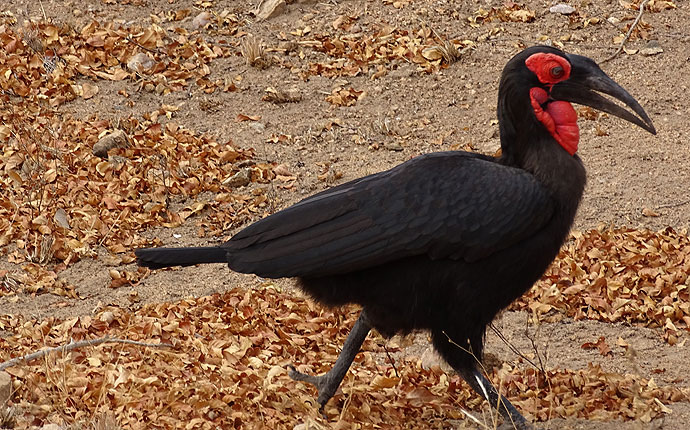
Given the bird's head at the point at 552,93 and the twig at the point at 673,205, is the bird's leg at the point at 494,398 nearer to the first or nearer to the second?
the bird's head at the point at 552,93

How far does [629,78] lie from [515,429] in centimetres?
486

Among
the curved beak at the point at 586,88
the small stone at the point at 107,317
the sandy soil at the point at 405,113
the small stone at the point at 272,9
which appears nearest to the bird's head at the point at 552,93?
the curved beak at the point at 586,88

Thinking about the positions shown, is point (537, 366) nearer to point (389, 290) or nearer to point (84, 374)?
point (389, 290)

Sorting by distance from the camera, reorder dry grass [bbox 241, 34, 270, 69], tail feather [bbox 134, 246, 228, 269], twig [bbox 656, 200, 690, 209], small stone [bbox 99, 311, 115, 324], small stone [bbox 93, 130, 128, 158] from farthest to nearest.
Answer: dry grass [bbox 241, 34, 270, 69] < small stone [bbox 93, 130, 128, 158] < twig [bbox 656, 200, 690, 209] < small stone [bbox 99, 311, 115, 324] < tail feather [bbox 134, 246, 228, 269]

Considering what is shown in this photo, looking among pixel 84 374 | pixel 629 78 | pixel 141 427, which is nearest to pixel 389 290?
pixel 141 427

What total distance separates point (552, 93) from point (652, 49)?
4.68m

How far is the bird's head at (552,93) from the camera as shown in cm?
393

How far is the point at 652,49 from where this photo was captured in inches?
323

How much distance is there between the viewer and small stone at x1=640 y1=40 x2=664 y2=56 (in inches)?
322

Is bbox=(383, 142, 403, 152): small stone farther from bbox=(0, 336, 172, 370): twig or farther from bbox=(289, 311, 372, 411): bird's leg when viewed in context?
bbox=(289, 311, 372, 411): bird's leg

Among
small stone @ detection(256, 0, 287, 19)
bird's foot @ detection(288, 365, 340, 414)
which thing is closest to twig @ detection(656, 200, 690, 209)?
bird's foot @ detection(288, 365, 340, 414)

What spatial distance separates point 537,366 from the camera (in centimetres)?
468

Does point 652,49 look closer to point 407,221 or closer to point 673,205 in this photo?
point 673,205

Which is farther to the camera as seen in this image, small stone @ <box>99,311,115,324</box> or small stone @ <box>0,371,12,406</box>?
small stone @ <box>99,311,115,324</box>
